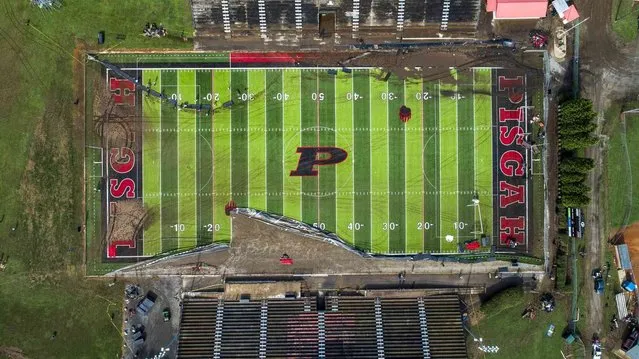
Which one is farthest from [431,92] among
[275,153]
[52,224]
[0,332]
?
[0,332]

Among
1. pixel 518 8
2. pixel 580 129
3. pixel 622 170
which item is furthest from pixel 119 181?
pixel 622 170

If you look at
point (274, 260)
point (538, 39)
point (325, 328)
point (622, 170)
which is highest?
point (538, 39)

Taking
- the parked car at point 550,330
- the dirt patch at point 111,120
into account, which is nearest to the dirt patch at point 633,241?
the parked car at point 550,330

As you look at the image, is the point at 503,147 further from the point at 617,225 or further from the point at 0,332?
the point at 0,332

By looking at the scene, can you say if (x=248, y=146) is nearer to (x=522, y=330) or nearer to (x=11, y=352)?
(x=11, y=352)

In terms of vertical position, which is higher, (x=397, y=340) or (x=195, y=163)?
(x=195, y=163)

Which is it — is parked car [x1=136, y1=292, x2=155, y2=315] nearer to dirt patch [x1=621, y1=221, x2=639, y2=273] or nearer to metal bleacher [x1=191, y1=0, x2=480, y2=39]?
metal bleacher [x1=191, y1=0, x2=480, y2=39]

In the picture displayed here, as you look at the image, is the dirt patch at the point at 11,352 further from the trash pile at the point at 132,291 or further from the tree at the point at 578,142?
the tree at the point at 578,142
